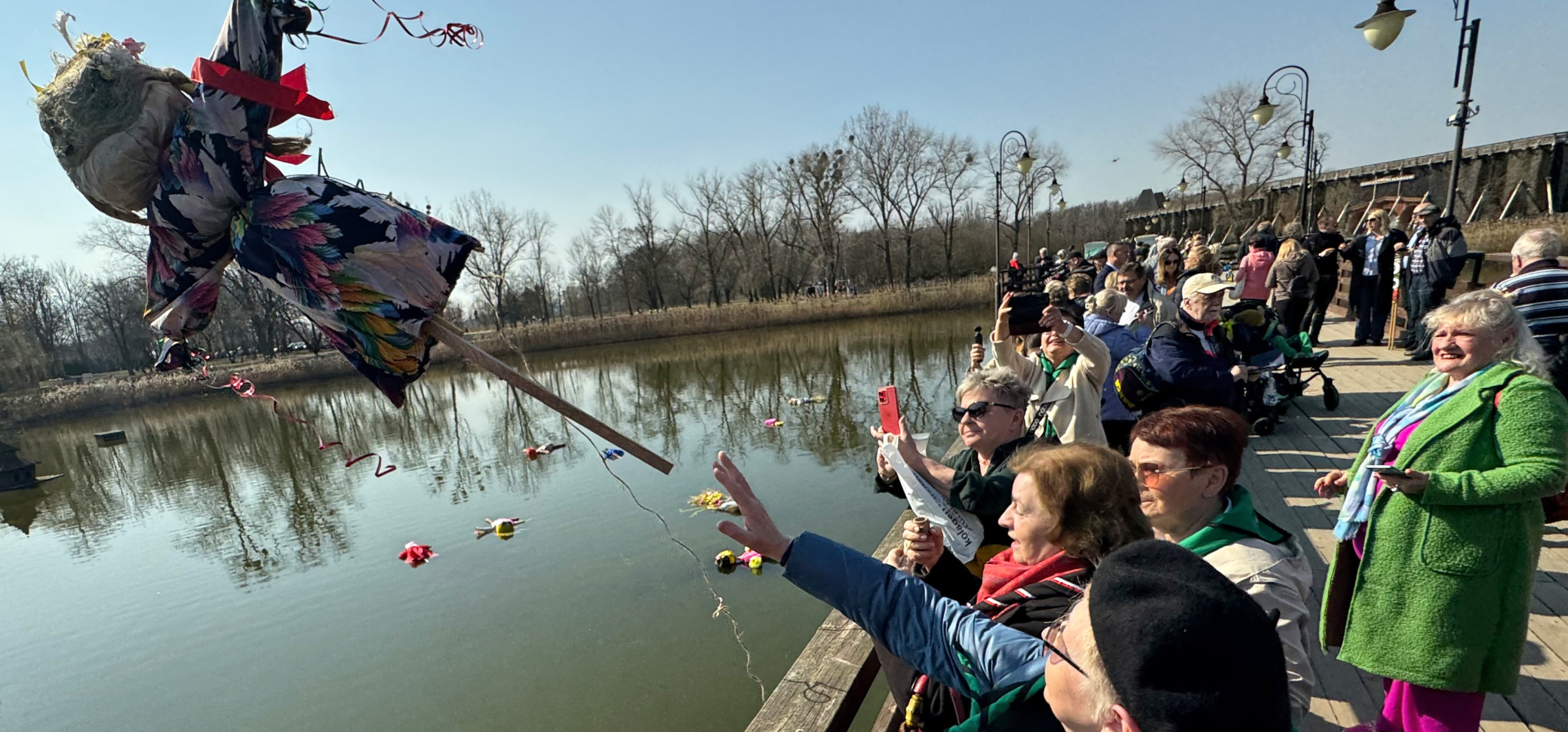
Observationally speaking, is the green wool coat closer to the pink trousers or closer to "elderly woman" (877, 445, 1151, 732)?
the pink trousers

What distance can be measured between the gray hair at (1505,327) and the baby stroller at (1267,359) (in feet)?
11.0

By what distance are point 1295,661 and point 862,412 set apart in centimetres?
1077

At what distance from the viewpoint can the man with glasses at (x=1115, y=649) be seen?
0.83m

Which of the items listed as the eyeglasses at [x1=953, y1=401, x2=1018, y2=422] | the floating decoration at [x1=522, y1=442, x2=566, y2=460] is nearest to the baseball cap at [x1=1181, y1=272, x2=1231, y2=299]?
the eyeglasses at [x1=953, y1=401, x2=1018, y2=422]

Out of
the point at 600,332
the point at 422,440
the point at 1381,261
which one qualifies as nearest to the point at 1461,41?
the point at 1381,261

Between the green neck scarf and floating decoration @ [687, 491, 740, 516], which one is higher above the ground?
the green neck scarf

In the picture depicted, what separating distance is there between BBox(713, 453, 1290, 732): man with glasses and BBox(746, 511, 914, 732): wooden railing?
107 centimetres

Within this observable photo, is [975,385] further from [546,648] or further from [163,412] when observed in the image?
[163,412]

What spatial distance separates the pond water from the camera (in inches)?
206

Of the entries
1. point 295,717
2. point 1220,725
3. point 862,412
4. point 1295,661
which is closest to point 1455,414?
point 1295,661

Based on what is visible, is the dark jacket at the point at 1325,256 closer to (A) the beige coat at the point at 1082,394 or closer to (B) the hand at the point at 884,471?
(A) the beige coat at the point at 1082,394

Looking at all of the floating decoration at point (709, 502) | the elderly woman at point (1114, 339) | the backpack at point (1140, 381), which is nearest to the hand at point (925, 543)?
the backpack at point (1140, 381)

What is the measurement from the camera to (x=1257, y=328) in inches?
221

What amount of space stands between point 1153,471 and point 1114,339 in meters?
2.88
